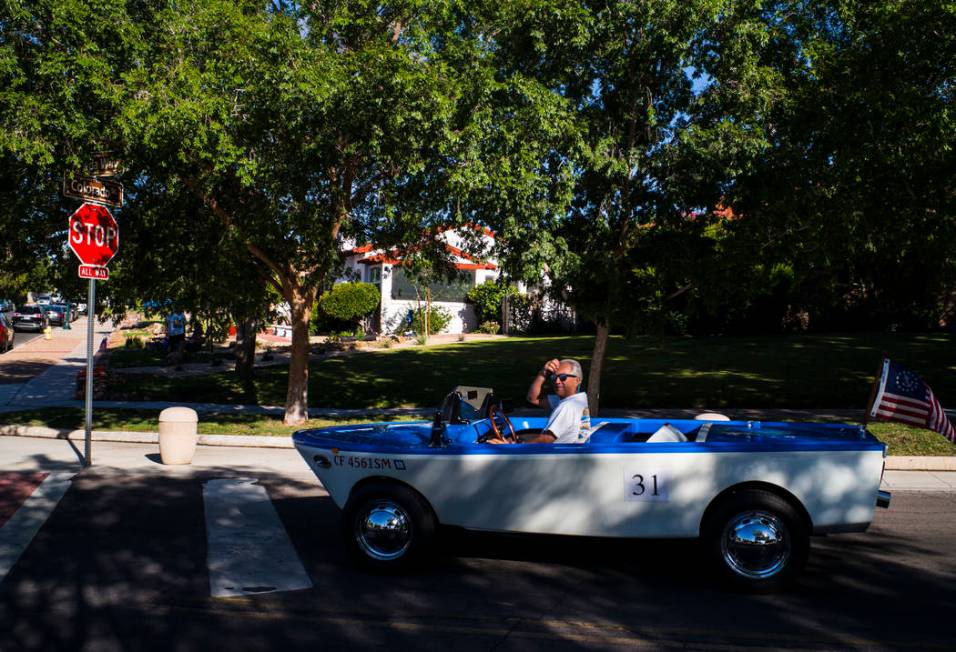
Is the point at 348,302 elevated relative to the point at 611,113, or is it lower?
lower

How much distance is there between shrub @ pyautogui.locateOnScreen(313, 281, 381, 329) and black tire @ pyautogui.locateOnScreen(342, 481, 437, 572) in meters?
28.7

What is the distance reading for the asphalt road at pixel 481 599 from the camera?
498 centimetres

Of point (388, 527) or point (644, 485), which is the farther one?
point (388, 527)

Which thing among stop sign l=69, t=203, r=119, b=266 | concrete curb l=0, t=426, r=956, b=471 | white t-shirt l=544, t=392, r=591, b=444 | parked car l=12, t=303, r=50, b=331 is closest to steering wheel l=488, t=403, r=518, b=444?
white t-shirt l=544, t=392, r=591, b=444

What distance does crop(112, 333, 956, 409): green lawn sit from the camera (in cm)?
1759

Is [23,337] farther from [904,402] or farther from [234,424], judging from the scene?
[904,402]

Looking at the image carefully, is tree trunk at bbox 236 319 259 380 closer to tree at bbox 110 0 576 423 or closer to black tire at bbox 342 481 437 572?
tree at bbox 110 0 576 423

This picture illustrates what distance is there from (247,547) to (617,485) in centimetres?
321

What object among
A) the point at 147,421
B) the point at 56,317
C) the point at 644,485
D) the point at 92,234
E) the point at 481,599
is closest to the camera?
the point at 481,599

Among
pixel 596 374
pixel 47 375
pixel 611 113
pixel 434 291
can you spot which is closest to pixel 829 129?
pixel 611 113

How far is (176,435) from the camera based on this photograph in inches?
433

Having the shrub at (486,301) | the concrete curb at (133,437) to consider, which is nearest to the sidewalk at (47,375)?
the concrete curb at (133,437)

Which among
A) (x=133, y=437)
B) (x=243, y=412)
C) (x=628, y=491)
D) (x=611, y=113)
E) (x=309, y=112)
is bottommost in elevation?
(x=133, y=437)

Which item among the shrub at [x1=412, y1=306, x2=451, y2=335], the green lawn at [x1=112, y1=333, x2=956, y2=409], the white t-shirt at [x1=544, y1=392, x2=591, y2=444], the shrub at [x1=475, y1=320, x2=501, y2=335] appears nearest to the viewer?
the white t-shirt at [x1=544, y1=392, x2=591, y2=444]
